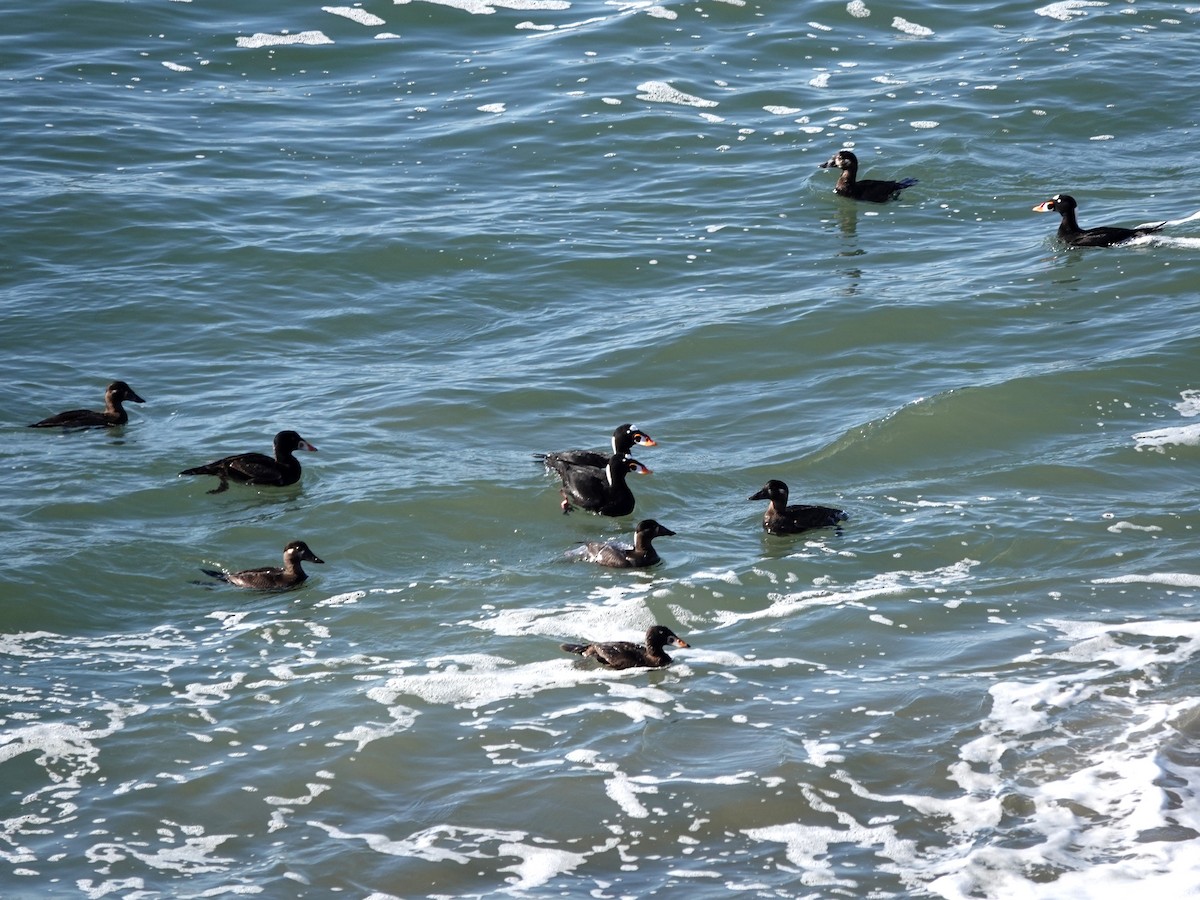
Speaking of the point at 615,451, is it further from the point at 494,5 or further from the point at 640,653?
the point at 494,5

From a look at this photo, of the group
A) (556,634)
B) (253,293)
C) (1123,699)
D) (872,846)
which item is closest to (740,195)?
(253,293)

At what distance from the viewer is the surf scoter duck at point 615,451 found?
1348 centimetres

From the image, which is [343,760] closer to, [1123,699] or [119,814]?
[119,814]

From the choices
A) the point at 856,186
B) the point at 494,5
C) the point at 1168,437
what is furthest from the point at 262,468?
the point at 494,5

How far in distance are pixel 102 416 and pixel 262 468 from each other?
2.30 m

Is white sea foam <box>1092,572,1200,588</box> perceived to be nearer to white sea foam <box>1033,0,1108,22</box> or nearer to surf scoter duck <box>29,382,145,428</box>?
surf scoter duck <box>29,382,145,428</box>

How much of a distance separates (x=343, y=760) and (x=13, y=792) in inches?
76.4

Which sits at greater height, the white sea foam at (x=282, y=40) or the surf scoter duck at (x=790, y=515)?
the white sea foam at (x=282, y=40)

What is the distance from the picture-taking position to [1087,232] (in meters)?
18.5

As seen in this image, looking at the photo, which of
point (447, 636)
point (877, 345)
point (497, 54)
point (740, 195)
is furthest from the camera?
point (497, 54)

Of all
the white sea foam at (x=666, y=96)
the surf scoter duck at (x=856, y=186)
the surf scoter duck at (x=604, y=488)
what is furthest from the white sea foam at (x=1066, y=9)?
the surf scoter duck at (x=604, y=488)

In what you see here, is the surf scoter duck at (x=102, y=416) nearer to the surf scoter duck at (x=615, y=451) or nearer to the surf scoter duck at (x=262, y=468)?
the surf scoter duck at (x=262, y=468)

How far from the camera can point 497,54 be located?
2725cm

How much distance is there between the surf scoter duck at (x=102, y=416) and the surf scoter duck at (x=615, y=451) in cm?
→ 466
